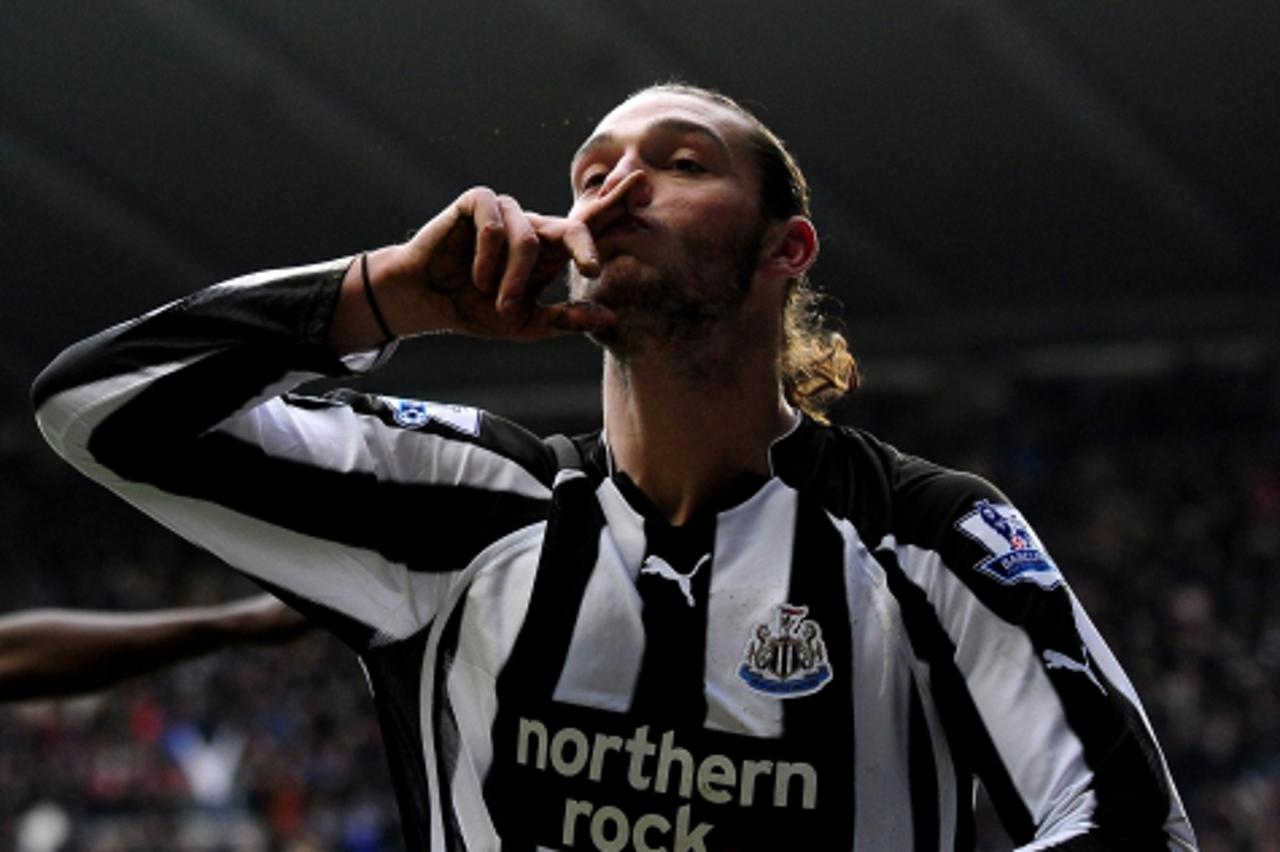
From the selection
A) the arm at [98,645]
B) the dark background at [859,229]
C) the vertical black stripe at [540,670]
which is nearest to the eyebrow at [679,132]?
the vertical black stripe at [540,670]

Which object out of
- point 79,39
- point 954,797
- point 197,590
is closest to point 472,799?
point 954,797

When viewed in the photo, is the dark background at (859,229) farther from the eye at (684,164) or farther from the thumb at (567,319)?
the thumb at (567,319)

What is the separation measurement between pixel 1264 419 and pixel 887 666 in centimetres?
1661

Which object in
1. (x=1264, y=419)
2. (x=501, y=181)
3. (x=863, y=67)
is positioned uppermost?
(x=863, y=67)

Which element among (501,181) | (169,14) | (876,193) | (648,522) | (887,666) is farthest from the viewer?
(876,193)

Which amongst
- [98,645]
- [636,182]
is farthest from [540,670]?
[98,645]

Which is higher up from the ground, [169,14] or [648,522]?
[648,522]

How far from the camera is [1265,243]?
683 inches

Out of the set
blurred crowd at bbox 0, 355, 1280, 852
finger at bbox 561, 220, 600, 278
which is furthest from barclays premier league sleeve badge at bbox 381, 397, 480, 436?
blurred crowd at bbox 0, 355, 1280, 852

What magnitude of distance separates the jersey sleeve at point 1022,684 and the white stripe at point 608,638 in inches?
14.2

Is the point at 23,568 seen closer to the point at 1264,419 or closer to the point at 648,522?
the point at 1264,419

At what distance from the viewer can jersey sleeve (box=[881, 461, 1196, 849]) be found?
225 centimetres

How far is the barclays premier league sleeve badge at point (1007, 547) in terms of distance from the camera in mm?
2389

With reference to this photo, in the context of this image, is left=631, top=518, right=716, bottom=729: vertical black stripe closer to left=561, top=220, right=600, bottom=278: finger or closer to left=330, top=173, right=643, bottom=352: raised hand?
left=330, top=173, right=643, bottom=352: raised hand
